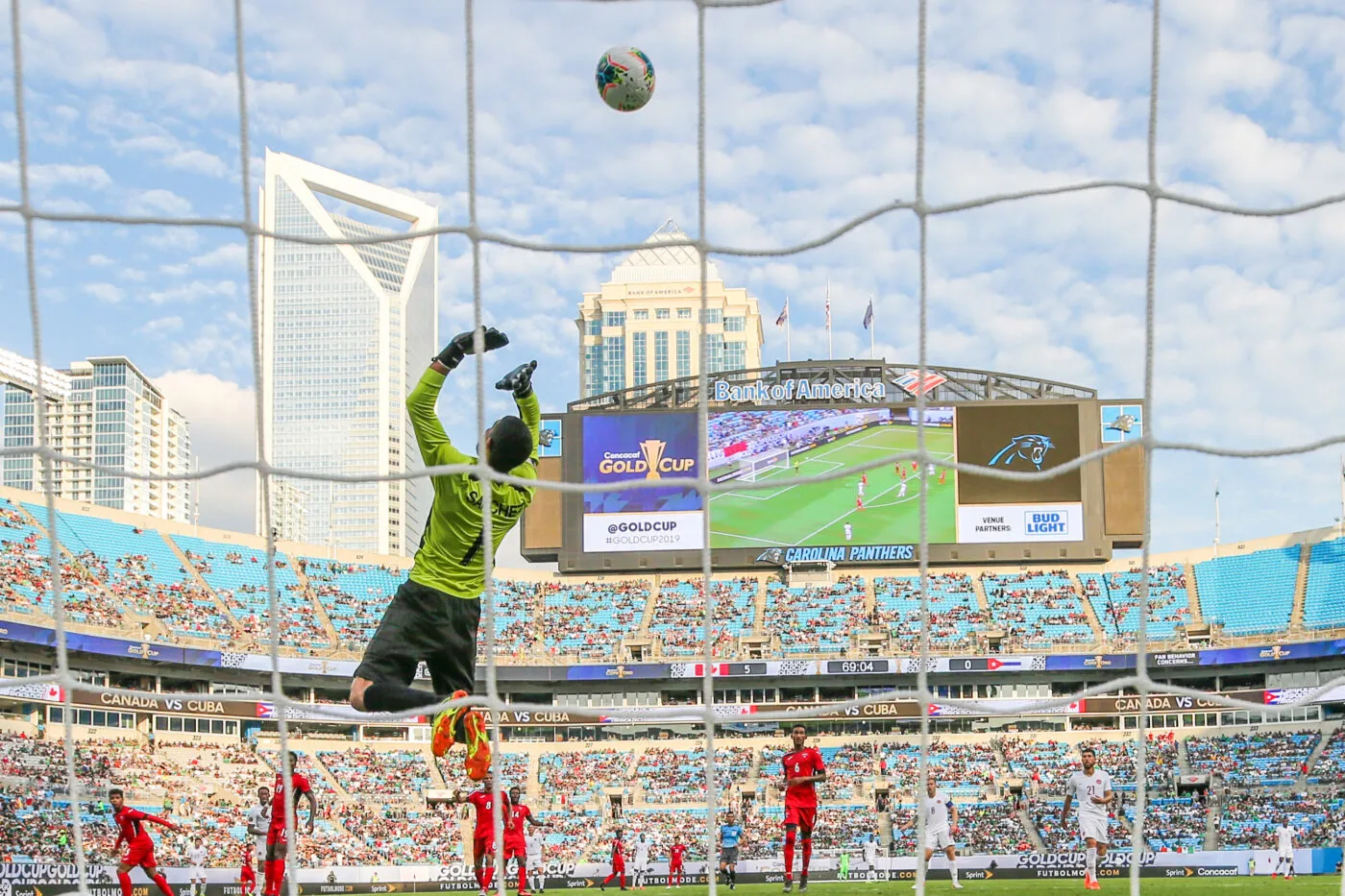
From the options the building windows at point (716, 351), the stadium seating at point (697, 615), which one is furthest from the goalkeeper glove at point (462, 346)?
the building windows at point (716, 351)

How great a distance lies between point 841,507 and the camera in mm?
37969

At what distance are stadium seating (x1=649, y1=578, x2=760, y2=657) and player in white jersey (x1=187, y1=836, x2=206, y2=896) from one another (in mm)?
15782

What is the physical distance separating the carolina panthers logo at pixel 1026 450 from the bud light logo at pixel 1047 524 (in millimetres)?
1554

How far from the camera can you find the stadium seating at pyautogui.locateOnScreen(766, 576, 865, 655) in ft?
126

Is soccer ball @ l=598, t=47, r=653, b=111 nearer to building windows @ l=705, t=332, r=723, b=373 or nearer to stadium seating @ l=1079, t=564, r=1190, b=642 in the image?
stadium seating @ l=1079, t=564, r=1190, b=642

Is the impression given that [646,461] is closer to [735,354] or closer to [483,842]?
[483,842]

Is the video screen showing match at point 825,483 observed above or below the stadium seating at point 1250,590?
above

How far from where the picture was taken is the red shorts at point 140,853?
11.6 m

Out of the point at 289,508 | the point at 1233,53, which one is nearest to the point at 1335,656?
the point at 1233,53

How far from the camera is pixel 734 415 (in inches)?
1481

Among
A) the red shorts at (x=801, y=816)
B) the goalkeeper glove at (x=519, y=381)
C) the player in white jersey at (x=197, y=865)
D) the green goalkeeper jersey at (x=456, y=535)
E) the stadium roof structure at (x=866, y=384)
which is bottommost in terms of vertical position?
the player in white jersey at (x=197, y=865)

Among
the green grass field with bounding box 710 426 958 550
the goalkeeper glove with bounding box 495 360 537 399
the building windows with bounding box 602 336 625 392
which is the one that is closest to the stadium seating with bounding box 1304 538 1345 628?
the green grass field with bounding box 710 426 958 550

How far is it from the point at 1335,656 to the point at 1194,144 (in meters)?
30.8

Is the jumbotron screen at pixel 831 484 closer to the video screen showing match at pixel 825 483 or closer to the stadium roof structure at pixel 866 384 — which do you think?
the video screen showing match at pixel 825 483
